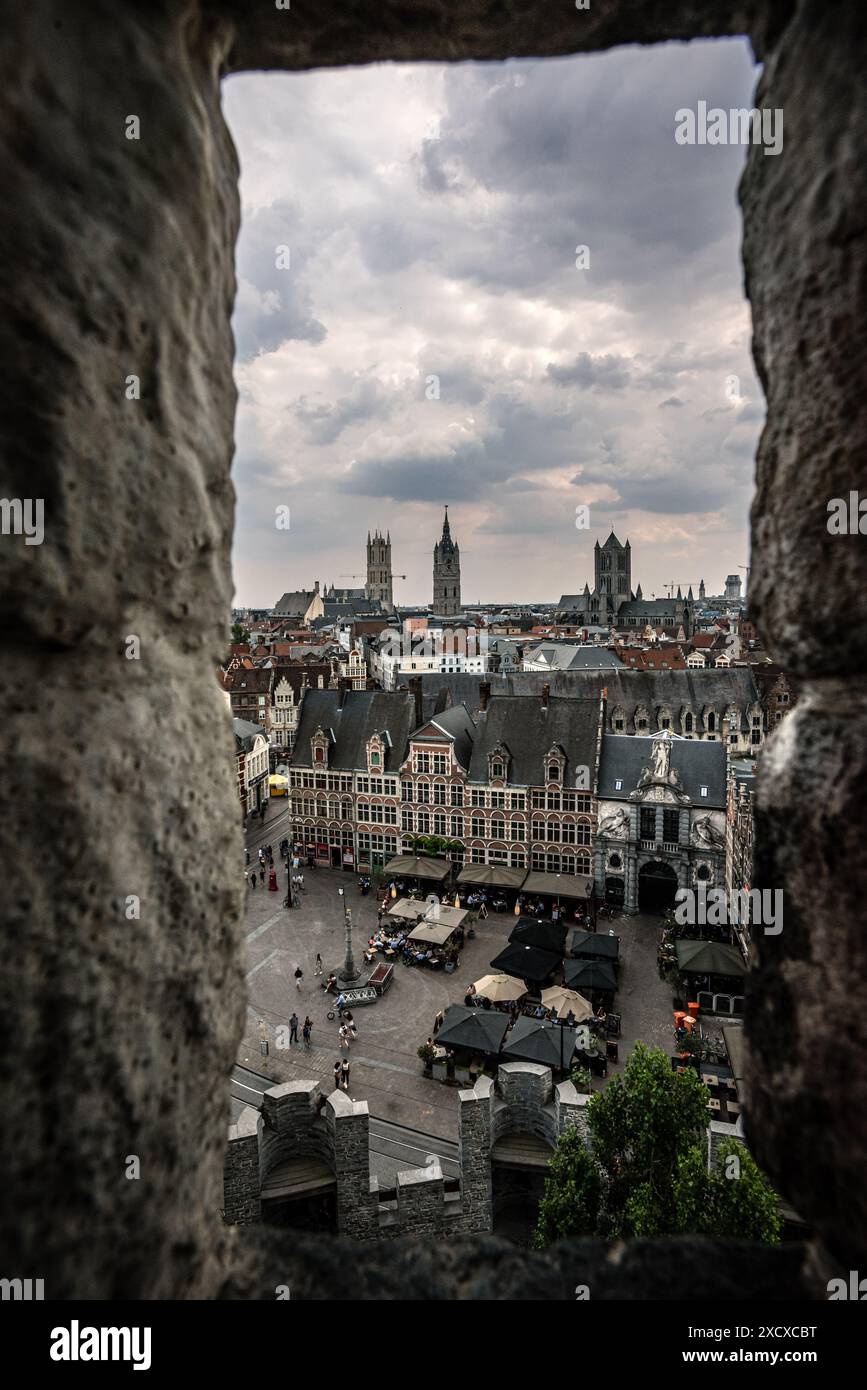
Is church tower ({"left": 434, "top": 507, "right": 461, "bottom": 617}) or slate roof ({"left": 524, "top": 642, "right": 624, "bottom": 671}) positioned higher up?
church tower ({"left": 434, "top": 507, "right": 461, "bottom": 617})

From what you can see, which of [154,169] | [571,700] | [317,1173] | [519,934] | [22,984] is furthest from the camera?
[571,700]

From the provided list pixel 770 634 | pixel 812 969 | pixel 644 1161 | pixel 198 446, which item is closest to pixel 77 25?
pixel 198 446

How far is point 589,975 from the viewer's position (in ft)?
72.0

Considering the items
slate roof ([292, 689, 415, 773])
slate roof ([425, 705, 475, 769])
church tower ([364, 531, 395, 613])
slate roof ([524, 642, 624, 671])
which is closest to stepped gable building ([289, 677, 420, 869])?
slate roof ([292, 689, 415, 773])

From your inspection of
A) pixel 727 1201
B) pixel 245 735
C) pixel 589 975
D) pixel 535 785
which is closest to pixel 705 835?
pixel 535 785

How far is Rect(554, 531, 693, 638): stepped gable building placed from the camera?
431ft

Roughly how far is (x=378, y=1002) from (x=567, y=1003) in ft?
20.8

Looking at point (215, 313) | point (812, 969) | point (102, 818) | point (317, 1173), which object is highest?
point (215, 313)

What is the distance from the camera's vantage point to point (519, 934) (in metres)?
24.8

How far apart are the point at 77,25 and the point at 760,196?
1882 mm

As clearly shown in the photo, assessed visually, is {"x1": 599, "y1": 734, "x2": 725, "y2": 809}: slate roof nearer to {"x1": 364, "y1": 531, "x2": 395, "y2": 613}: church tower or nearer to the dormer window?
the dormer window

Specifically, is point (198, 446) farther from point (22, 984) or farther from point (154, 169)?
point (22, 984)

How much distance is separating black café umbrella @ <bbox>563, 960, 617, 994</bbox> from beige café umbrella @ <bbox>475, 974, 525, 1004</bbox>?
1.52m

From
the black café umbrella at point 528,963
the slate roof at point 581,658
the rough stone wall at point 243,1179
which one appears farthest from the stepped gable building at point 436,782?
the slate roof at point 581,658
